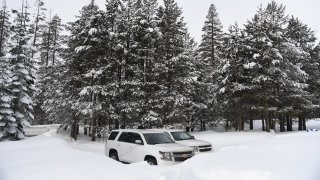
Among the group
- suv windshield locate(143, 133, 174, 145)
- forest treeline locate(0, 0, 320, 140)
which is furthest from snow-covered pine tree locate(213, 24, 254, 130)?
suv windshield locate(143, 133, 174, 145)

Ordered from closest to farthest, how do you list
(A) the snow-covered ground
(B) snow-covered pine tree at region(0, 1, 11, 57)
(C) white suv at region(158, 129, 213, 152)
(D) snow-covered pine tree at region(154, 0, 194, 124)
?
(A) the snow-covered ground, (C) white suv at region(158, 129, 213, 152), (D) snow-covered pine tree at region(154, 0, 194, 124), (B) snow-covered pine tree at region(0, 1, 11, 57)

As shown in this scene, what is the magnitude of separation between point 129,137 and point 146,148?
5.37 ft

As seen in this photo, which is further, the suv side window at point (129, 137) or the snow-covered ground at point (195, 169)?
the suv side window at point (129, 137)

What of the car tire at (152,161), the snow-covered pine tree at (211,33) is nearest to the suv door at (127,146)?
the car tire at (152,161)

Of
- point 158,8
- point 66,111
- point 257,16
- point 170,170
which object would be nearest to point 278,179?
point 170,170

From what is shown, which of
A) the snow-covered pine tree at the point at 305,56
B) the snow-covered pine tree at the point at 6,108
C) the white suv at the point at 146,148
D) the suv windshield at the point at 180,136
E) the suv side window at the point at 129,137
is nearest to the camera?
the white suv at the point at 146,148

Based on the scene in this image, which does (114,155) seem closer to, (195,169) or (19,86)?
(195,169)

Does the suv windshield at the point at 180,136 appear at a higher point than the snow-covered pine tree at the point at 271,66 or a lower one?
lower

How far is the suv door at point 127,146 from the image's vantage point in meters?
13.5

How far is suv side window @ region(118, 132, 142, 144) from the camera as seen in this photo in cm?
1395

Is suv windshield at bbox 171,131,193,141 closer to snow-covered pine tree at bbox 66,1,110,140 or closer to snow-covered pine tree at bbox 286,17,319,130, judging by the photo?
snow-covered pine tree at bbox 66,1,110,140

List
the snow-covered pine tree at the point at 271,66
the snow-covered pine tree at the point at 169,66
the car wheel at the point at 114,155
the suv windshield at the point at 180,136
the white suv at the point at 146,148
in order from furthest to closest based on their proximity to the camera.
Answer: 1. the snow-covered pine tree at the point at 271,66
2. the snow-covered pine tree at the point at 169,66
3. the suv windshield at the point at 180,136
4. the car wheel at the point at 114,155
5. the white suv at the point at 146,148

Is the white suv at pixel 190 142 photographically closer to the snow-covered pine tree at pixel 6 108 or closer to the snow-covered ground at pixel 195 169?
the snow-covered ground at pixel 195 169

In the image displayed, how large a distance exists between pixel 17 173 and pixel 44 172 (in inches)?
37.1
